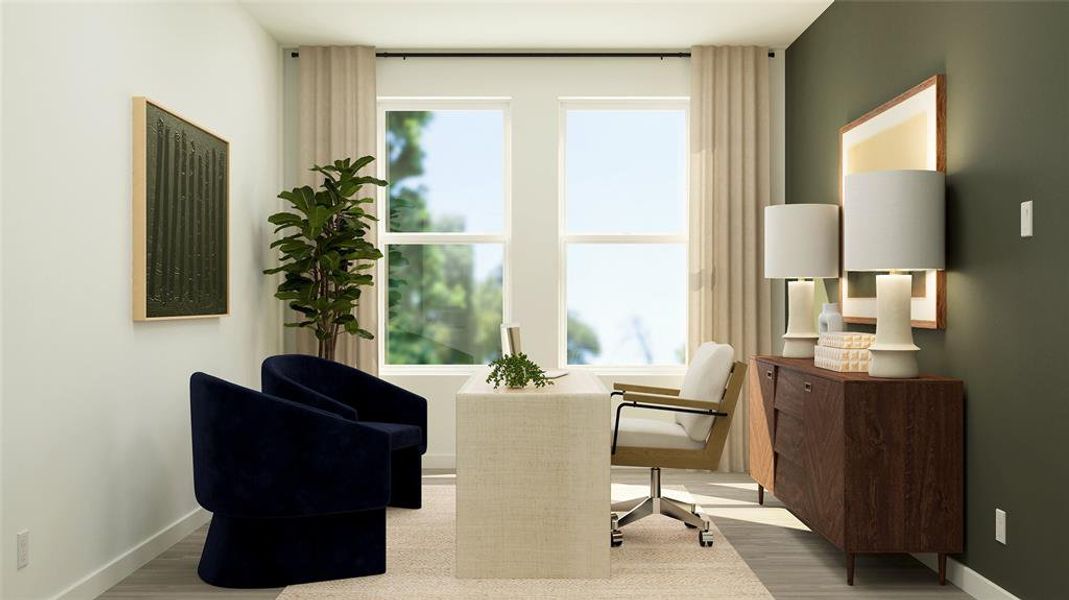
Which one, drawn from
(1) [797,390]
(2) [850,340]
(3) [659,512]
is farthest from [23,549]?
(2) [850,340]

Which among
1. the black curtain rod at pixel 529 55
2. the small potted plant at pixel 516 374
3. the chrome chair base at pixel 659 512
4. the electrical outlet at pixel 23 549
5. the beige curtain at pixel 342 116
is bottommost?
the chrome chair base at pixel 659 512

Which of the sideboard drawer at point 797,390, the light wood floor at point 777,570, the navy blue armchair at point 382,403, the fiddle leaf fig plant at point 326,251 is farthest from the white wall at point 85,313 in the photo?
the sideboard drawer at point 797,390

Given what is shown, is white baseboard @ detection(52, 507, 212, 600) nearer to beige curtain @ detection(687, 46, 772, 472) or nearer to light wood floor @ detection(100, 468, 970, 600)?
light wood floor @ detection(100, 468, 970, 600)

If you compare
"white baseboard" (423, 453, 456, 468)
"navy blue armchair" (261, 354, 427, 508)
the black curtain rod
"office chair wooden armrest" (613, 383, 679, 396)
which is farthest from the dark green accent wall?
"white baseboard" (423, 453, 456, 468)

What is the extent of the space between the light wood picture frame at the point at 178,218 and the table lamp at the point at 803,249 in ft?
9.60

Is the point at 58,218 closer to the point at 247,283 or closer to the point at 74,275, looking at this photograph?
the point at 74,275

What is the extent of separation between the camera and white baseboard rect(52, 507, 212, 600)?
3234 mm

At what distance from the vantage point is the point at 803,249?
465 centimetres

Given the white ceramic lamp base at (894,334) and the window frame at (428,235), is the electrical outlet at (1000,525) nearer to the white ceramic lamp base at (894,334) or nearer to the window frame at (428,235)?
the white ceramic lamp base at (894,334)

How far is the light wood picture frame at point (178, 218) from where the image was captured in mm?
3660

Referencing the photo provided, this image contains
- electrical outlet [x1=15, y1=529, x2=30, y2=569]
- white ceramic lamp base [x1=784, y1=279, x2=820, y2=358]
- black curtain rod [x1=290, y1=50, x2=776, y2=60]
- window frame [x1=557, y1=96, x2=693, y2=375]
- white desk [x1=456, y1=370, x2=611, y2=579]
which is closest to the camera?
electrical outlet [x1=15, y1=529, x2=30, y2=569]

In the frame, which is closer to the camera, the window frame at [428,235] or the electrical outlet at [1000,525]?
the electrical outlet at [1000,525]

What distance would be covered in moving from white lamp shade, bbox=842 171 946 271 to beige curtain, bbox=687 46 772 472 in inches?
91.4

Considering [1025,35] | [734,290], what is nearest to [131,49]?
[1025,35]
